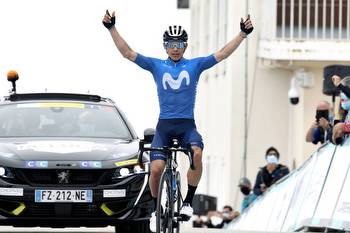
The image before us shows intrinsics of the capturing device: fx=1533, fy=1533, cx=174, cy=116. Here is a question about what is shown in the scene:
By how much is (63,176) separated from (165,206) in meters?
1.82

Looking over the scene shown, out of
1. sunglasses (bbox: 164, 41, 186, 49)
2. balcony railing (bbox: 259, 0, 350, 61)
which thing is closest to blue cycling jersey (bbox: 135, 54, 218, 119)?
sunglasses (bbox: 164, 41, 186, 49)

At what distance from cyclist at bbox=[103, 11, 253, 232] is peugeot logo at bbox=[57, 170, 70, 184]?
143cm

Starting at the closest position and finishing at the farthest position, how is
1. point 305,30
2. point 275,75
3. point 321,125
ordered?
point 321,125
point 305,30
point 275,75

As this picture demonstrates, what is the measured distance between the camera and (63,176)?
48.8ft

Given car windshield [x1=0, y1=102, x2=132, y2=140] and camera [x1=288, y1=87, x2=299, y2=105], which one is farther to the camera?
camera [x1=288, y1=87, x2=299, y2=105]

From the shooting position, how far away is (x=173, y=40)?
13688 mm

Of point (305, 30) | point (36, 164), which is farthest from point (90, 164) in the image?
point (305, 30)

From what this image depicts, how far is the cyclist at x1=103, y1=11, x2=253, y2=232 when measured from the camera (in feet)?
44.8

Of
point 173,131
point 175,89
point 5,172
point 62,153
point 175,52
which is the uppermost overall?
point 175,52

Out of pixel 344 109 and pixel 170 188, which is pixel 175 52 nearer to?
pixel 170 188

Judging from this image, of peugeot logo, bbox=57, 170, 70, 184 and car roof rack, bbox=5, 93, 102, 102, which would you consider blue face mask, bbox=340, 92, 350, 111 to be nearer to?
car roof rack, bbox=5, 93, 102, 102

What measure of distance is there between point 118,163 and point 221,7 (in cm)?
3058

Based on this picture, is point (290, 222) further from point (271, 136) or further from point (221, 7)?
point (221, 7)

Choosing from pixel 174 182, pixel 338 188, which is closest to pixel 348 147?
pixel 338 188
